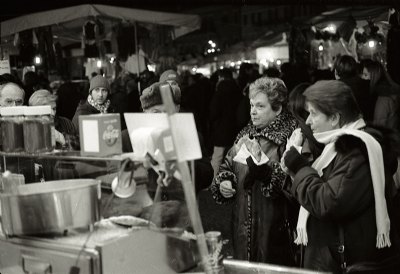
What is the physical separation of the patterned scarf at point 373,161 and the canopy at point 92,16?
445 centimetres

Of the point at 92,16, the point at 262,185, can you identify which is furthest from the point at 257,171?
the point at 92,16

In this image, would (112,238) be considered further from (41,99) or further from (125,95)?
(125,95)

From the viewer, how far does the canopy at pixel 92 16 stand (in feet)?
21.4

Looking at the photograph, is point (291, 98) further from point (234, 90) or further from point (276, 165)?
point (234, 90)

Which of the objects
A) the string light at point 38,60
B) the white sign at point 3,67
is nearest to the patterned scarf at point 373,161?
the white sign at point 3,67

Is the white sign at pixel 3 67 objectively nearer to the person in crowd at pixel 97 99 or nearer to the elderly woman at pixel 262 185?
the person in crowd at pixel 97 99

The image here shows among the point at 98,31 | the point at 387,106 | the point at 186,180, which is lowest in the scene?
the point at 186,180

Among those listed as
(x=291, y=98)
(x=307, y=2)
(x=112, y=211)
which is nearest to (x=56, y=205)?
(x=112, y=211)

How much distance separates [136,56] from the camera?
28.4 ft

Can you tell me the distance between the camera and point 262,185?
304cm

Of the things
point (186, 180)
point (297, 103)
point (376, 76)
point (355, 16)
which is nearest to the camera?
point (186, 180)

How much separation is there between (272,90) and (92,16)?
13.9 feet

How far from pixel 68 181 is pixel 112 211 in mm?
231

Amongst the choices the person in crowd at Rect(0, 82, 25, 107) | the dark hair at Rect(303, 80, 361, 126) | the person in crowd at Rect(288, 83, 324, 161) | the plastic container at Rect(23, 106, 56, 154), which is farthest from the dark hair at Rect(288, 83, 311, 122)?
the person in crowd at Rect(0, 82, 25, 107)
